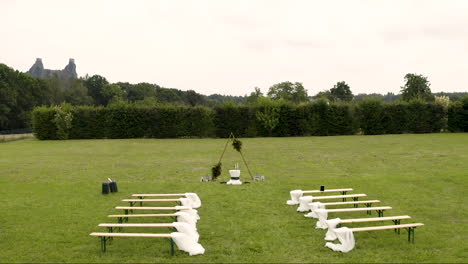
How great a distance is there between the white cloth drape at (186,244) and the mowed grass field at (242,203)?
0.13m

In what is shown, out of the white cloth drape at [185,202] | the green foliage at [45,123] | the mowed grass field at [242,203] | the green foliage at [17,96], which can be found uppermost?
the green foliage at [17,96]

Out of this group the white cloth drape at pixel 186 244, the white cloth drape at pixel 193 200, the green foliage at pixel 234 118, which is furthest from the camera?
the green foliage at pixel 234 118

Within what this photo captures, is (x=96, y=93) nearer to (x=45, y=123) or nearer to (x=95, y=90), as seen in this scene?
(x=95, y=90)

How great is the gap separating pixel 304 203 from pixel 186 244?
3767mm

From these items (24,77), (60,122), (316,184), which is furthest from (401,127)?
(24,77)

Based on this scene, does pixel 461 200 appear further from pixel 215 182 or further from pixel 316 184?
pixel 215 182

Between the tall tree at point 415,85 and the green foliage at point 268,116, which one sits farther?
the tall tree at point 415,85

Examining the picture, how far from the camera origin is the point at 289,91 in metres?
80.9

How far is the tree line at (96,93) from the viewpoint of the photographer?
202 feet

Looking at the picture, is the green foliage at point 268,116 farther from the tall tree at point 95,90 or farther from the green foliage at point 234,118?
the tall tree at point 95,90

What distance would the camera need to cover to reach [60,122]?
3372 cm

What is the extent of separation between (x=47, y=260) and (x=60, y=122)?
1158 inches

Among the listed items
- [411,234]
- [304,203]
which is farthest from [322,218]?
[411,234]

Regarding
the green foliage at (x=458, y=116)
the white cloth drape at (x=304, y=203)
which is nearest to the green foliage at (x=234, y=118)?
the green foliage at (x=458, y=116)
